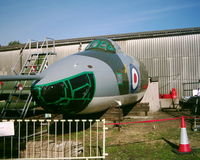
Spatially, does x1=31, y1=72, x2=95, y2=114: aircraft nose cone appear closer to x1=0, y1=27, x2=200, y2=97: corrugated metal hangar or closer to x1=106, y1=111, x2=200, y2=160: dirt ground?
x1=106, y1=111, x2=200, y2=160: dirt ground

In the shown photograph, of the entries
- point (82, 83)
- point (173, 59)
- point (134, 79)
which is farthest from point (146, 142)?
point (173, 59)

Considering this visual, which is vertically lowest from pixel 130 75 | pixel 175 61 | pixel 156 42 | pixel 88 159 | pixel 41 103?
pixel 88 159

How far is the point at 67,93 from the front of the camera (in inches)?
241

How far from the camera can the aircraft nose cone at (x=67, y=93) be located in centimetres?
599

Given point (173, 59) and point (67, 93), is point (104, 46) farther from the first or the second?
point (173, 59)

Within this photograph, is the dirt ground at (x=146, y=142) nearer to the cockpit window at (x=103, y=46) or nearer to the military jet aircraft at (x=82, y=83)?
the military jet aircraft at (x=82, y=83)

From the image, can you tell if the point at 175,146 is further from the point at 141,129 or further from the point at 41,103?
the point at 41,103

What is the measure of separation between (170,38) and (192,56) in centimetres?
247

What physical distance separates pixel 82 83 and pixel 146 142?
285cm

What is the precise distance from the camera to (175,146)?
669 centimetres

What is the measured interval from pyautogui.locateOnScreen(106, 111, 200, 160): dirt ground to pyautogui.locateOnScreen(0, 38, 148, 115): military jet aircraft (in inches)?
47.5

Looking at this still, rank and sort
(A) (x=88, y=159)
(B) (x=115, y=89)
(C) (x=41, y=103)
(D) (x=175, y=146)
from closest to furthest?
1. (A) (x=88, y=159)
2. (C) (x=41, y=103)
3. (D) (x=175, y=146)
4. (B) (x=115, y=89)

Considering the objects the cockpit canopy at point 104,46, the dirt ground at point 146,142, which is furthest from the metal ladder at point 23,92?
the dirt ground at point 146,142

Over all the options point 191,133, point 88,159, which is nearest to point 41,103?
point 88,159
